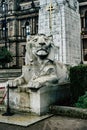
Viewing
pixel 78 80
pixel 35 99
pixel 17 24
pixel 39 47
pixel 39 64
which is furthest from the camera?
pixel 17 24

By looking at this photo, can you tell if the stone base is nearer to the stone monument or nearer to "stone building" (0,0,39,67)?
Answer: the stone monument

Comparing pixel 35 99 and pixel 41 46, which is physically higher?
pixel 41 46

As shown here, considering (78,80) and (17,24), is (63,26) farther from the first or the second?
(17,24)

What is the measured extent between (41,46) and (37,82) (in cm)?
99

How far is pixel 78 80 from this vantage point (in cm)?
761

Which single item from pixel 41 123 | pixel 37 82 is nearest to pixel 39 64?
pixel 37 82

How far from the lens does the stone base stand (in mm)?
6680

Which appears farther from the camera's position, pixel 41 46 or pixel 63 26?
pixel 63 26

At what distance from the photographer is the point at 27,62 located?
751cm

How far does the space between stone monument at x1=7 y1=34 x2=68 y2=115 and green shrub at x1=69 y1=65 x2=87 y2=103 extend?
0.43 meters

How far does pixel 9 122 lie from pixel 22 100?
1083 millimetres

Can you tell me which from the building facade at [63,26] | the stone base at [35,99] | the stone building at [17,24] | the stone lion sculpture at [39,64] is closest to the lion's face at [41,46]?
the stone lion sculpture at [39,64]

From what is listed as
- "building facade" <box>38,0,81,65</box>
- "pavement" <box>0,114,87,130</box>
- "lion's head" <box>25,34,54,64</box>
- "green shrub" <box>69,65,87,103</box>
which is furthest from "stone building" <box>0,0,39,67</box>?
"pavement" <box>0,114,87,130</box>

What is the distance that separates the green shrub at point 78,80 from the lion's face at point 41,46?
1005mm
